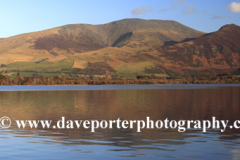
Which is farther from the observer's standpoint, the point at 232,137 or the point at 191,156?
the point at 232,137

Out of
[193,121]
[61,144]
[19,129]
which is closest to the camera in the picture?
[61,144]

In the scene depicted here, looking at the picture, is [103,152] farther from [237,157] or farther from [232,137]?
[232,137]

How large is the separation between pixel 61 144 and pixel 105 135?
4.66 m

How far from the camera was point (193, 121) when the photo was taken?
37.4m

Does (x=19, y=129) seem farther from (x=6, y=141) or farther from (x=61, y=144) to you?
(x=61, y=144)

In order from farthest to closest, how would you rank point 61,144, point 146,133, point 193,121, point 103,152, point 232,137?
point 193,121 → point 146,133 → point 232,137 → point 61,144 → point 103,152

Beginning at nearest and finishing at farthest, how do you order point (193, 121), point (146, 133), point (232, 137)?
1. point (232, 137)
2. point (146, 133)
3. point (193, 121)

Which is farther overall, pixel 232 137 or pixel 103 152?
pixel 232 137

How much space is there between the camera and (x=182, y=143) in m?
24.5

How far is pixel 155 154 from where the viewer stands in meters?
21.0

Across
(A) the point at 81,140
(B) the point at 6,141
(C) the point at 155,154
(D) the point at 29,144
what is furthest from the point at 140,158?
(B) the point at 6,141

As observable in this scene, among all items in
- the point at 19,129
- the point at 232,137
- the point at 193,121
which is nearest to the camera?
the point at 232,137

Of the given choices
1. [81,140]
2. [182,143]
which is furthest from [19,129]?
[182,143]

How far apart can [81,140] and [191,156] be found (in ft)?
29.1
